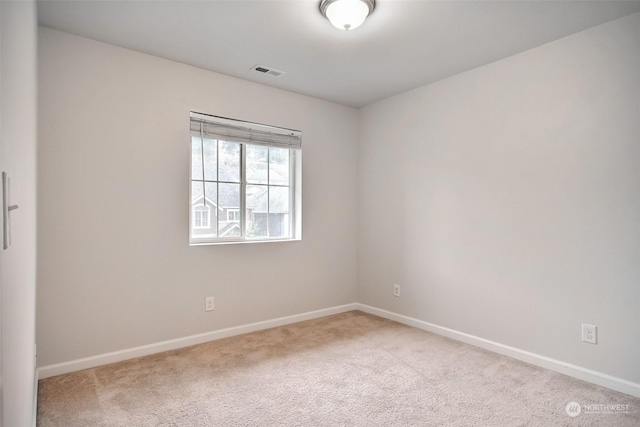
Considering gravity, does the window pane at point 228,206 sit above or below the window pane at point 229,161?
below

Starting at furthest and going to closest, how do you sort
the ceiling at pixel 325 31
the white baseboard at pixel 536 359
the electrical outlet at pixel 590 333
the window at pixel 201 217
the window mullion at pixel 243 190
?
1. the window mullion at pixel 243 190
2. the window at pixel 201 217
3. the electrical outlet at pixel 590 333
4. the white baseboard at pixel 536 359
5. the ceiling at pixel 325 31

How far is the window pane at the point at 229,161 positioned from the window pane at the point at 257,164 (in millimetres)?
117

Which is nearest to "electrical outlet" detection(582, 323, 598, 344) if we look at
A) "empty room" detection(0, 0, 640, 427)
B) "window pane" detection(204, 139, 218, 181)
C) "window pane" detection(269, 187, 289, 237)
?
"empty room" detection(0, 0, 640, 427)

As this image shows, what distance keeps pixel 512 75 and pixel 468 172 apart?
2.68 ft

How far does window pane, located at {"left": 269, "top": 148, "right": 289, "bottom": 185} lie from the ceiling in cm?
77

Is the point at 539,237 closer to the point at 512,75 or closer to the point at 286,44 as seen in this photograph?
the point at 512,75

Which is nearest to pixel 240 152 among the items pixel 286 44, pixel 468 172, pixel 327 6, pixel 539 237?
pixel 286 44

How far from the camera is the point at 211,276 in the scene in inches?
127

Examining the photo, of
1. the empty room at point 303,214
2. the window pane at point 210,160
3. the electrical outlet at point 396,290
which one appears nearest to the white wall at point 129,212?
the empty room at point 303,214

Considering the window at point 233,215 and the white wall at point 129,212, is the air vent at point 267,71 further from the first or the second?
the window at point 233,215

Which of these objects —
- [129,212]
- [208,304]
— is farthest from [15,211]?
[208,304]

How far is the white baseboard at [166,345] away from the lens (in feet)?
8.29

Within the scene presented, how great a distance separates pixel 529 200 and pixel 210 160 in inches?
104

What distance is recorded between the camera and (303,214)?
3857 mm
